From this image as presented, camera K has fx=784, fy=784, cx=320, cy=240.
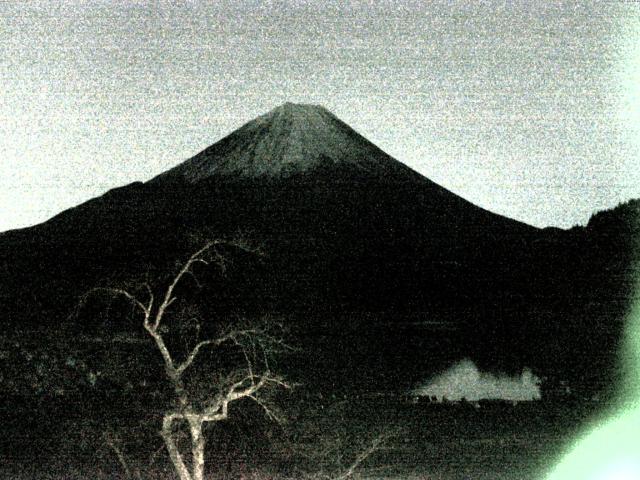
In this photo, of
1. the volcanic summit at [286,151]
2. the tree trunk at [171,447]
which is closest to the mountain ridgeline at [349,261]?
the volcanic summit at [286,151]

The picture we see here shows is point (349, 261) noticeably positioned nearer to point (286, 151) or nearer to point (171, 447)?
point (286, 151)

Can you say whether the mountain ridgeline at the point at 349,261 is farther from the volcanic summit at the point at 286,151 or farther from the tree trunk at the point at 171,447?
the tree trunk at the point at 171,447

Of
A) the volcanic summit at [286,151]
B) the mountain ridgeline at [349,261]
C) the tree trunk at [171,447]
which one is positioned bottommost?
the tree trunk at [171,447]

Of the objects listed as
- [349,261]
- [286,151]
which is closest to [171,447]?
[349,261]

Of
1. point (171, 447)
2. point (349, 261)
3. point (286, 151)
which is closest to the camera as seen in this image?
point (171, 447)

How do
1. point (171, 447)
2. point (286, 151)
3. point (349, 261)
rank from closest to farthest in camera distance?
point (171, 447)
point (349, 261)
point (286, 151)

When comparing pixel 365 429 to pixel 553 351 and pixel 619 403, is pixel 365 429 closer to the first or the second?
pixel 619 403

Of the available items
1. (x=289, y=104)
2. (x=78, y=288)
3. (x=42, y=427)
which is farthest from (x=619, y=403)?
(x=289, y=104)

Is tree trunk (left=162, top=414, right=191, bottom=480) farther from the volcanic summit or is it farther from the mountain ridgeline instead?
the volcanic summit

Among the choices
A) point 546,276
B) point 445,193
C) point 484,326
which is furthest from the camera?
point 445,193
